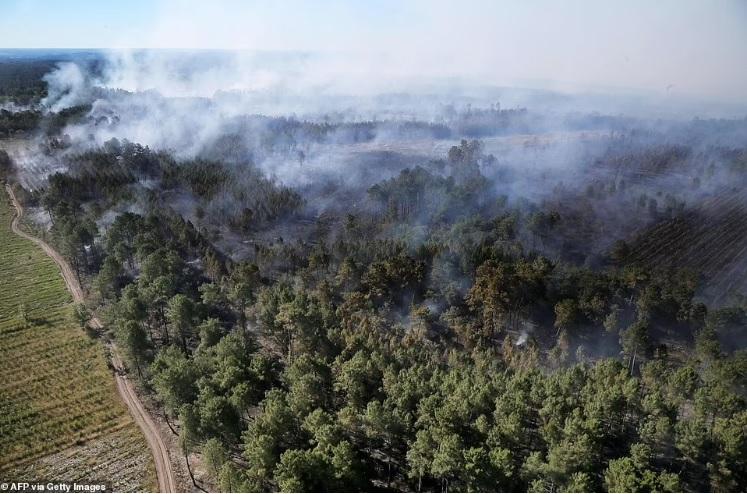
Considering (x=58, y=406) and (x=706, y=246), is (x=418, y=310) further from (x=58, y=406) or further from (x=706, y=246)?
(x=706, y=246)

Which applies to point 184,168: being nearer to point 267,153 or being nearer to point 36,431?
point 267,153

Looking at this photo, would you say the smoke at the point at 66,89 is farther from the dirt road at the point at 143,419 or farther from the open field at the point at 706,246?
the open field at the point at 706,246

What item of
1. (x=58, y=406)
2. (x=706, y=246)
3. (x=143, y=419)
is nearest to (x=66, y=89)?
(x=58, y=406)

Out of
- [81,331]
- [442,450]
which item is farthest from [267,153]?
[442,450]

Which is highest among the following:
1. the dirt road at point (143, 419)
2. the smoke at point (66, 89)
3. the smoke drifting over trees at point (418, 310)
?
the smoke at point (66, 89)

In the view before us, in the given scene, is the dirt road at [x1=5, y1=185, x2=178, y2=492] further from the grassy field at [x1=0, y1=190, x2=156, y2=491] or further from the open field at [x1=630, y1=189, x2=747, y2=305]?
the open field at [x1=630, y1=189, x2=747, y2=305]

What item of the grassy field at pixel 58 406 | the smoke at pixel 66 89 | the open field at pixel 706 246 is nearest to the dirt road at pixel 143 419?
the grassy field at pixel 58 406

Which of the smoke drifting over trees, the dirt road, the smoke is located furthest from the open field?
the smoke

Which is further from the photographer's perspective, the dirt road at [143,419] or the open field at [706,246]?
the open field at [706,246]
